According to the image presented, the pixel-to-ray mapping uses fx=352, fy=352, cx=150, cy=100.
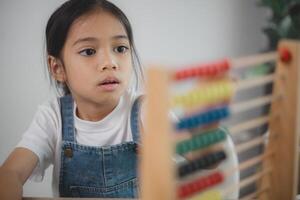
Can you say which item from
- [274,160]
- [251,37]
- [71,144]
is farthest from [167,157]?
[251,37]

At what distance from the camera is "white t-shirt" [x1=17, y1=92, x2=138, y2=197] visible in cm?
72

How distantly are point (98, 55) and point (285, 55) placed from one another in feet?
1.08

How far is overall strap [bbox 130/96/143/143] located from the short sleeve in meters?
0.16

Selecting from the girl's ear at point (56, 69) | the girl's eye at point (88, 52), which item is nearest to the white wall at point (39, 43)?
the girl's ear at point (56, 69)

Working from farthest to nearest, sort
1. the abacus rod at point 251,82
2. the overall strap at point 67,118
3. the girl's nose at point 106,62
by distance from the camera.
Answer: the overall strap at point 67,118, the girl's nose at point 106,62, the abacus rod at point 251,82

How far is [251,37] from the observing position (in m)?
1.42

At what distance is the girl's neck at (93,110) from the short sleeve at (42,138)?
6 cm

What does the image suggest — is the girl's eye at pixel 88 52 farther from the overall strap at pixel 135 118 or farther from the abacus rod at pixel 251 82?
the abacus rod at pixel 251 82

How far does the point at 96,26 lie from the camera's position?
660mm

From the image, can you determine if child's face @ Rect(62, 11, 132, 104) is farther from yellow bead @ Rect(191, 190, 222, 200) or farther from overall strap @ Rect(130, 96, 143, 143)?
yellow bead @ Rect(191, 190, 222, 200)

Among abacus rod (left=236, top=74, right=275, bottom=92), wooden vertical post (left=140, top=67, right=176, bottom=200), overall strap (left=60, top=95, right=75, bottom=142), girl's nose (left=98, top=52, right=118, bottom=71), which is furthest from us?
overall strap (left=60, top=95, right=75, bottom=142)

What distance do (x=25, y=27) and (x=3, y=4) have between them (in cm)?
6

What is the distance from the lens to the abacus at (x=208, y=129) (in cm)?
36

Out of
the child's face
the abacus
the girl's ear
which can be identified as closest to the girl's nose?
the child's face
